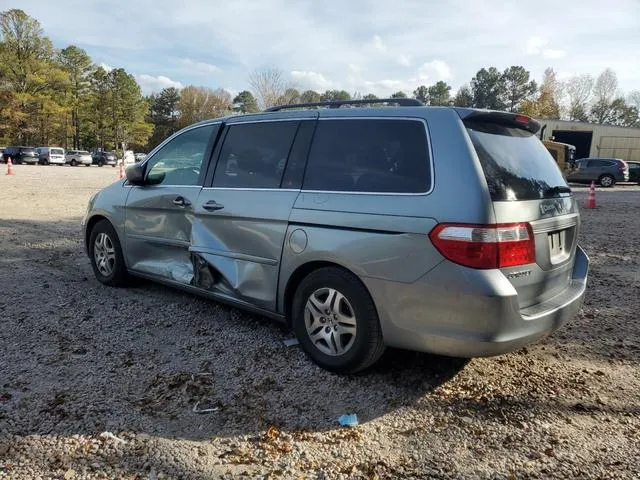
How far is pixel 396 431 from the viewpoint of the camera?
2.88 meters

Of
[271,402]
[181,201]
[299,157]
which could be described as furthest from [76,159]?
[271,402]

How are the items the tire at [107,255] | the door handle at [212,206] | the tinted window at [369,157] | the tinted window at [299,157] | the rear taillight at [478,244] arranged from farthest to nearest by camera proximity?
1. the tire at [107,255]
2. the door handle at [212,206]
3. the tinted window at [299,157]
4. the tinted window at [369,157]
5. the rear taillight at [478,244]

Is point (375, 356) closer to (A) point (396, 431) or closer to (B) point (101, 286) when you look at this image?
(A) point (396, 431)

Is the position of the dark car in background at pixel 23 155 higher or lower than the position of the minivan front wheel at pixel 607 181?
lower

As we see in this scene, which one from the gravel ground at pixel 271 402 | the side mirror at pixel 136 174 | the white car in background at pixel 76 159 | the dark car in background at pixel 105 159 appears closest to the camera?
the gravel ground at pixel 271 402

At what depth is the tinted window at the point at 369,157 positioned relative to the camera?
3.10 meters

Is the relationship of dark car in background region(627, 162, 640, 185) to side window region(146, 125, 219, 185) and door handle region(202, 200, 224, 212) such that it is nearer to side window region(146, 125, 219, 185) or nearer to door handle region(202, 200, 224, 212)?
side window region(146, 125, 219, 185)

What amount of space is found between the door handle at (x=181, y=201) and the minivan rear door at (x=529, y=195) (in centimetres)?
249

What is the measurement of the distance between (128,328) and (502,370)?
10.0ft

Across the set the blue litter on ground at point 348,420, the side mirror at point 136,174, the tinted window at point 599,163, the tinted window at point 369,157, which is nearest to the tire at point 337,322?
the blue litter on ground at point 348,420

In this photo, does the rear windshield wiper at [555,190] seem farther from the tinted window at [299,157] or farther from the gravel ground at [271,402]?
the tinted window at [299,157]

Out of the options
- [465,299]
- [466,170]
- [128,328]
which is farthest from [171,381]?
[466,170]

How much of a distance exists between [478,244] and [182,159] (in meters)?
3.03

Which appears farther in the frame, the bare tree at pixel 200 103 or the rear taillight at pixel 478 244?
the bare tree at pixel 200 103
